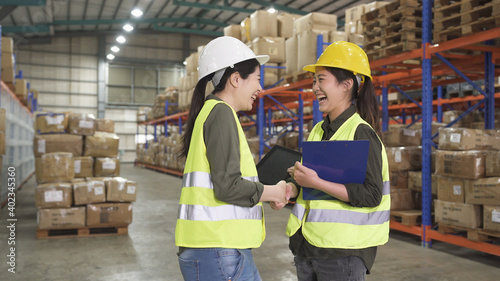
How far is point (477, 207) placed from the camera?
496cm

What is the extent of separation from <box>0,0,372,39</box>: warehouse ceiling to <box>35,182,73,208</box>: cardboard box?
47.2 feet

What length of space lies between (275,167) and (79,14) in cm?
2357

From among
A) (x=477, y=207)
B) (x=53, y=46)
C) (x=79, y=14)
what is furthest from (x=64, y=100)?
(x=477, y=207)

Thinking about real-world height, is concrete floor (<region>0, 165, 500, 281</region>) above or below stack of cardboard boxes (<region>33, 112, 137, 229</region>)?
below

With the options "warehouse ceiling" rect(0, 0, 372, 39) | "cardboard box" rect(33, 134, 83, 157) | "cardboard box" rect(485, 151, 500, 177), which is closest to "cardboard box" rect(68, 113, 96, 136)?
"cardboard box" rect(33, 134, 83, 157)

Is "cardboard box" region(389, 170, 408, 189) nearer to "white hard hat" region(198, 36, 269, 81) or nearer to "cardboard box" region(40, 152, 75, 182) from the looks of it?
"cardboard box" region(40, 152, 75, 182)

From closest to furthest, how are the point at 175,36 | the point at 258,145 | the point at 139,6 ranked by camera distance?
1. the point at 258,145
2. the point at 139,6
3. the point at 175,36

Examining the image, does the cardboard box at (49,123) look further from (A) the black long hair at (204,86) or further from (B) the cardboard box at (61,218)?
(A) the black long hair at (204,86)

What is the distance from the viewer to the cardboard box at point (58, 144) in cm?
707

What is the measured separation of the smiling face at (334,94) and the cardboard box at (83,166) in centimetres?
647

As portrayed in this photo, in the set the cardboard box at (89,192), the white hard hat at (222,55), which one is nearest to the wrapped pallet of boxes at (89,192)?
the cardboard box at (89,192)

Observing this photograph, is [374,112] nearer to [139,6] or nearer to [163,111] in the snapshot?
[163,111]

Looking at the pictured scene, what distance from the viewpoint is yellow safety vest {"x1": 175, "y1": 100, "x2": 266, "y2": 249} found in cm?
152

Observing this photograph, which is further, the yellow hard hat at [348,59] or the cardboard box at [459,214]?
the cardboard box at [459,214]
